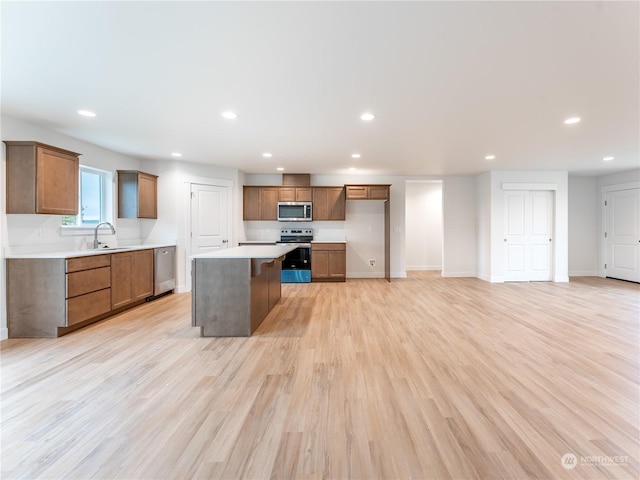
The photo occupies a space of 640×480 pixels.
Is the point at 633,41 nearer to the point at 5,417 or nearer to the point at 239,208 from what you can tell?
the point at 5,417

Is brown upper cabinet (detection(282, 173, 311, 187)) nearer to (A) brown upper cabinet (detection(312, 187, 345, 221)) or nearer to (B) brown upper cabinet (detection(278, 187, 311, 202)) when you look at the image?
(B) brown upper cabinet (detection(278, 187, 311, 202))

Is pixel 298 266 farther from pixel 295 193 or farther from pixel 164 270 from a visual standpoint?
pixel 164 270

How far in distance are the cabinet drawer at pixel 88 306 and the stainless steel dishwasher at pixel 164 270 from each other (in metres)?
1.01

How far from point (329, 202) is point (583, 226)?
251 inches

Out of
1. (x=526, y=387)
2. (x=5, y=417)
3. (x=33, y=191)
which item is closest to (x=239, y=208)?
(x=33, y=191)

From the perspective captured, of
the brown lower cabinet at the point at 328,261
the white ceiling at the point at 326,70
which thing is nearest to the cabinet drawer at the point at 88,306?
the white ceiling at the point at 326,70

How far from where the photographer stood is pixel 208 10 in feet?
5.34

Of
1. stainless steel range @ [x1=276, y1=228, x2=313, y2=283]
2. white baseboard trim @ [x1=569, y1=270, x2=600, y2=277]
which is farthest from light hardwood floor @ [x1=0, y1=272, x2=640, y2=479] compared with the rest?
white baseboard trim @ [x1=569, y1=270, x2=600, y2=277]

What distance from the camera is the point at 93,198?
4539 millimetres

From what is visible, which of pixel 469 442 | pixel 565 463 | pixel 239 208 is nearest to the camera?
pixel 565 463

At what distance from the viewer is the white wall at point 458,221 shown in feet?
23.0

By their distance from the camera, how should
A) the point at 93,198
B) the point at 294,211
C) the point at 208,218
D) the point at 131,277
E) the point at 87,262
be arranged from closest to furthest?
1. the point at 87,262
2. the point at 131,277
3. the point at 93,198
4. the point at 208,218
5. the point at 294,211

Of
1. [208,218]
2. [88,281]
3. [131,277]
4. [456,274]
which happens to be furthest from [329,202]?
[88,281]

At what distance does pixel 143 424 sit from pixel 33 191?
3.05 m
